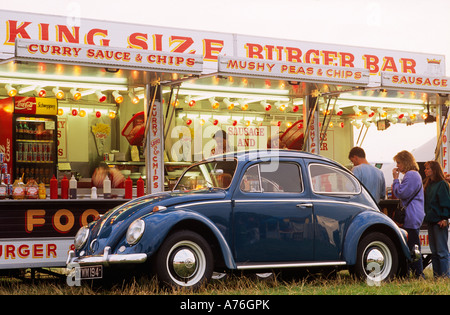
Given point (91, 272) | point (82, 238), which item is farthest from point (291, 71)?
point (91, 272)

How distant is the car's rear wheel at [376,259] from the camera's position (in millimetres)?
9055

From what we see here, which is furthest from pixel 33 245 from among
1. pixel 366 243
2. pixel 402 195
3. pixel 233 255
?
pixel 402 195

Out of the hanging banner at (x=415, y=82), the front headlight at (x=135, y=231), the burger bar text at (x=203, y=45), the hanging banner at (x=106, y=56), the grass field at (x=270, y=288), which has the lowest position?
the grass field at (x=270, y=288)

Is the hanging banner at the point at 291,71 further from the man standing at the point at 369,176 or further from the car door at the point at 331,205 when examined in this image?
the car door at the point at 331,205

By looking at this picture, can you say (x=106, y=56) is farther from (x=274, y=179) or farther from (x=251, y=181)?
(x=274, y=179)

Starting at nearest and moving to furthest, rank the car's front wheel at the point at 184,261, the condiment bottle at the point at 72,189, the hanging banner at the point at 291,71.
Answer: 1. the car's front wheel at the point at 184,261
2. the condiment bottle at the point at 72,189
3. the hanging banner at the point at 291,71

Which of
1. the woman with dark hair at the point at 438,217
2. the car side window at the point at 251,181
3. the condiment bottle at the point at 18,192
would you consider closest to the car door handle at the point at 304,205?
the car side window at the point at 251,181

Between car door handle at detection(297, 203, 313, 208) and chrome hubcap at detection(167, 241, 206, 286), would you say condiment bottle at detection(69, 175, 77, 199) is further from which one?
car door handle at detection(297, 203, 313, 208)

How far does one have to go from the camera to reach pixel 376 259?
9.21 m

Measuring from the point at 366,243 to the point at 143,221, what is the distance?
9.97 feet

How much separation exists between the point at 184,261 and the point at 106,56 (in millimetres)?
3471

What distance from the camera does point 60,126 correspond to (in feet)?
47.6

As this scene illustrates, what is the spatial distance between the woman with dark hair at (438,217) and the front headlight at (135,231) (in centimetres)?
466
